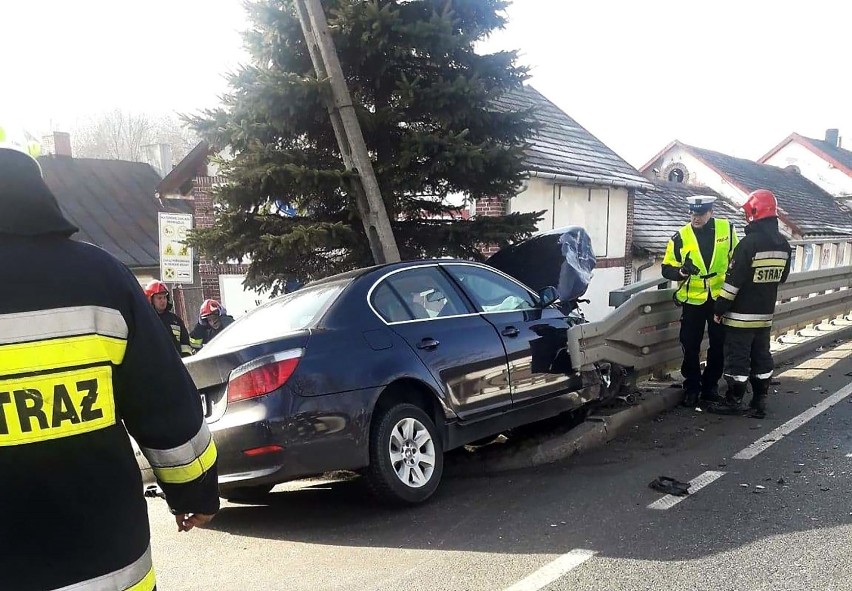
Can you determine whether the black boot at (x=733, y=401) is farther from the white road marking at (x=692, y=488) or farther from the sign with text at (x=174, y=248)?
the sign with text at (x=174, y=248)

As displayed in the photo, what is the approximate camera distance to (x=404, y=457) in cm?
451

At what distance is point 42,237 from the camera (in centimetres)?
174

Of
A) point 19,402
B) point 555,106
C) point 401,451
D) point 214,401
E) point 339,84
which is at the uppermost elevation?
point 555,106

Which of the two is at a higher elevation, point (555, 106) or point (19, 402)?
point (555, 106)

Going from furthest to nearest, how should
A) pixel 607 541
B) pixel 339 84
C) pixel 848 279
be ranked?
pixel 848 279 → pixel 339 84 → pixel 607 541

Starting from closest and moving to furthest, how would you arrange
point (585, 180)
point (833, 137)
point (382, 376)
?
point (382, 376)
point (585, 180)
point (833, 137)

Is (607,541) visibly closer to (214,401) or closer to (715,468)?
(715,468)

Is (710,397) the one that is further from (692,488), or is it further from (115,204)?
(115,204)

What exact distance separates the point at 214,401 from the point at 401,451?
121 cm

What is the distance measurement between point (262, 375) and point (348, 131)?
4.05m

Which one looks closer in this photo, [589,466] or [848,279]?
[589,466]

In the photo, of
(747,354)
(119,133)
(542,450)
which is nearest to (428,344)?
(542,450)

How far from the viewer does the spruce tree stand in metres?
7.41

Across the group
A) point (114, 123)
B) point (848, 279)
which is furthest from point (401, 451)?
point (114, 123)
